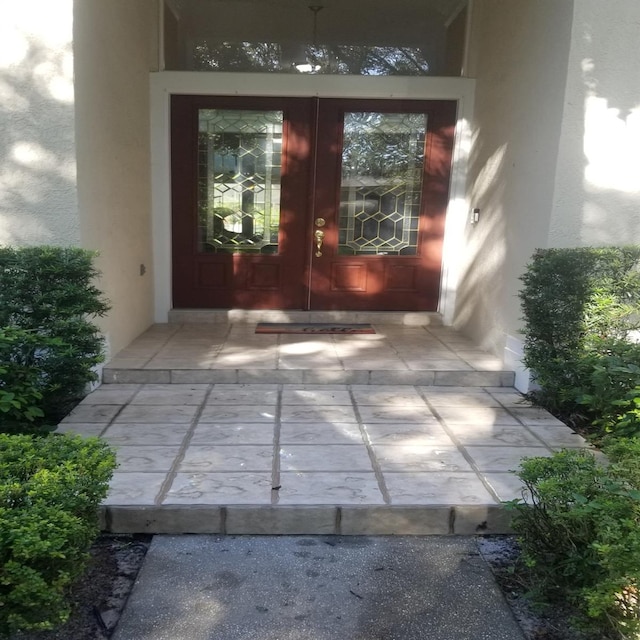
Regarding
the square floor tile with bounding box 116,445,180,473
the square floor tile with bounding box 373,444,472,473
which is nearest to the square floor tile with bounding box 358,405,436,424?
the square floor tile with bounding box 373,444,472,473

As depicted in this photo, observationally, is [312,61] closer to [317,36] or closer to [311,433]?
[317,36]

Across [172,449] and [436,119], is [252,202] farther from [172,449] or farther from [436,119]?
[172,449]

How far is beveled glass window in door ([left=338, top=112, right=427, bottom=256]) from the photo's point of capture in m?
5.88

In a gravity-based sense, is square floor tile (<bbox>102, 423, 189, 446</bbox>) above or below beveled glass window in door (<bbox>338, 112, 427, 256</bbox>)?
below

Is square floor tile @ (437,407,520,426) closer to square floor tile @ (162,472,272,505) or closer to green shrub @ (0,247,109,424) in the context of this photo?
square floor tile @ (162,472,272,505)

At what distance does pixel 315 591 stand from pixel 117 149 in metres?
3.90

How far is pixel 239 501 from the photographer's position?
8.60 ft

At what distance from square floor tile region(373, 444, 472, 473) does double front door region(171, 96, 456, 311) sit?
9.93 ft

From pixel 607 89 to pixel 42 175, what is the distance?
3.92 m

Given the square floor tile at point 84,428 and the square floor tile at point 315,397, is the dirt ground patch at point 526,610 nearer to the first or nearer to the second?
the square floor tile at point 315,397

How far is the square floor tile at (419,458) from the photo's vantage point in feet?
9.95

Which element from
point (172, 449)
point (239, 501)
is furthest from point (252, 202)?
point (239, 501)

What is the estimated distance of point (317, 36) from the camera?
226 inches

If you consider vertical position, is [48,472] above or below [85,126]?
below
